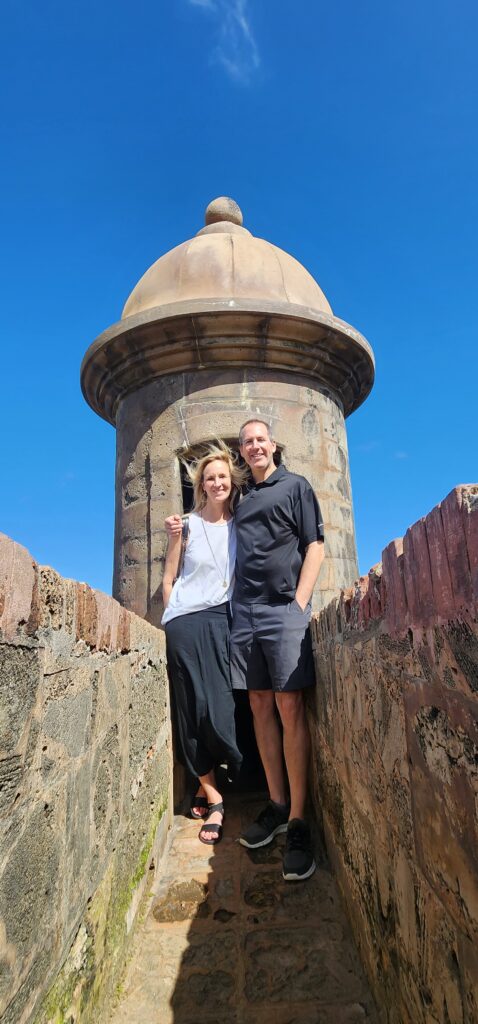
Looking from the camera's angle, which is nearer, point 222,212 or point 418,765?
point 418,765

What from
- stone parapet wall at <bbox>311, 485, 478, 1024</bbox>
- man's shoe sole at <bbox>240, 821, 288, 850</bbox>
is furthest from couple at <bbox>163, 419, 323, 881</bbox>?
stone parapet wall at <bbox>311, 485, 478, 1024</bbox>

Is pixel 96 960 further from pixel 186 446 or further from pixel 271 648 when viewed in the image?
pixel 186 446

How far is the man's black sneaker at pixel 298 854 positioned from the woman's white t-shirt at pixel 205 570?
1111 millimetres

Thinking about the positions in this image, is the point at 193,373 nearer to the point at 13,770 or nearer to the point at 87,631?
the point at 87,631

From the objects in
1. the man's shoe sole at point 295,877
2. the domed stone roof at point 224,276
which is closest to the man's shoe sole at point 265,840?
the man's shoe sole at point 295,877

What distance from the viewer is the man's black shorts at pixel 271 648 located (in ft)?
9.35

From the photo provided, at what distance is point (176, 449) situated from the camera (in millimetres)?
4871

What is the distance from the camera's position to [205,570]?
129 inches

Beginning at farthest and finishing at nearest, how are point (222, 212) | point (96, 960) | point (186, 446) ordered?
point (222, 212), point (186, 446), point (96, 960)

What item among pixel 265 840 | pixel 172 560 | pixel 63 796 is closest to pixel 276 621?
pixel 172 560

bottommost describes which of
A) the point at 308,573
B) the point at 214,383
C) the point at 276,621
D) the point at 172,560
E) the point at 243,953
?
the point at 243,953

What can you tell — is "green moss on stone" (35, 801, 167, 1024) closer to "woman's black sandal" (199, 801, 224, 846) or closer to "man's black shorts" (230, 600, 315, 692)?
"woman's black sandal" (199, 801, 224, 846)

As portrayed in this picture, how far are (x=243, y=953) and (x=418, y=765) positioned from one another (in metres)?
1.33

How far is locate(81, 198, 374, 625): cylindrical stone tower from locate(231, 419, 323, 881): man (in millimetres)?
1700
